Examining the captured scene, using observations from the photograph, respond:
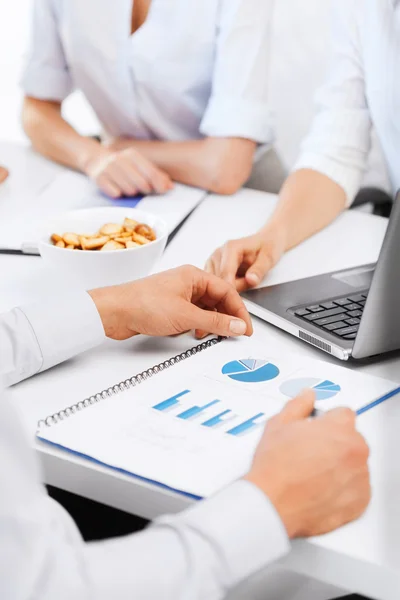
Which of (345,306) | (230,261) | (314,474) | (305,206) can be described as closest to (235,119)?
(305,206)

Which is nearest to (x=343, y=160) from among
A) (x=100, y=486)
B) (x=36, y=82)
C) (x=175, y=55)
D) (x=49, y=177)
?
(x=175, y=55)

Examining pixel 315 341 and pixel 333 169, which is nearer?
pixel 315 341

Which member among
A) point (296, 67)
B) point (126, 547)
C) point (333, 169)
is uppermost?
point (296, 67)

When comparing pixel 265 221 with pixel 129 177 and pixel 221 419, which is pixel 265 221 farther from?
pixel 221 419

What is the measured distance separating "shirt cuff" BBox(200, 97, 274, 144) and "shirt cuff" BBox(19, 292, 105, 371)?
0.77 m

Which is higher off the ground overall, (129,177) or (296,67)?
(296,67)

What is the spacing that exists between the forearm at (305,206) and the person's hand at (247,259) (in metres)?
0.04

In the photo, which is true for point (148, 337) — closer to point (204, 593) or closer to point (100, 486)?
point (100, 486)

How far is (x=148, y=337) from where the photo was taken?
0.97 metres

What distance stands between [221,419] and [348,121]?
0.85 metres

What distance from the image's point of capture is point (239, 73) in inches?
63.3

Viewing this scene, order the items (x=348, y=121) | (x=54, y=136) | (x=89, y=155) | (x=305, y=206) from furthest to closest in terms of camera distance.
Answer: (x=54, y=136) → (x=89, y=155) → (x=348, y=121) → (x=305, y=206)

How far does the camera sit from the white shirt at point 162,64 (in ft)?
5.28

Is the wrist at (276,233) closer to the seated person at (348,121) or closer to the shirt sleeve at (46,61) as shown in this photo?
the seated person at (348,121)
